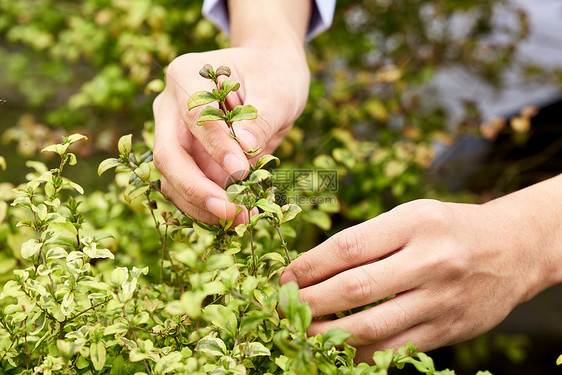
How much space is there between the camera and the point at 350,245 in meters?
0.94

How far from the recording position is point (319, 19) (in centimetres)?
185

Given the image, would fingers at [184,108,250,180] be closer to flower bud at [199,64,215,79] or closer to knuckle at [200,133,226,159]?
knuckle at [200,133,226,159]

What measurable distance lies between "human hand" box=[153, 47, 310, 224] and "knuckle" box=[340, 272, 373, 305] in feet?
0.85

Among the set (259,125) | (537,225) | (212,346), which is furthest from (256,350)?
(537,225)

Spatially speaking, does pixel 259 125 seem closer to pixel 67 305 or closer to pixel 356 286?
pixel 356 286

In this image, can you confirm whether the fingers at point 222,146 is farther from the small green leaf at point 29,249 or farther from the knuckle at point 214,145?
the small green leaf at point 29,249

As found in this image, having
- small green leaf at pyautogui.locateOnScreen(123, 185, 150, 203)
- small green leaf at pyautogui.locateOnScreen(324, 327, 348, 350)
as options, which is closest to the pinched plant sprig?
small green leaf at pyautogui.locateOnScreen(123, 185, 150, 203)

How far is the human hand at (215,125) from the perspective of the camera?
99 centimetres

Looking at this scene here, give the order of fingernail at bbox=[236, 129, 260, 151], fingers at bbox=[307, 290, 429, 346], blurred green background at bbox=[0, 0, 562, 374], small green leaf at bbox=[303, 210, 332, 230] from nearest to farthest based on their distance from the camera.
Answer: fingers at bbox=[307, 290, 429, 346] → fingernail at bbox=[236, 129, 260, 151] → small green leaf at bbox=[303, 210, 332, 230] → blurred green background at bbox=[0, 0, 562, 374]

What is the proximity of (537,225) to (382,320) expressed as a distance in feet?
1.55

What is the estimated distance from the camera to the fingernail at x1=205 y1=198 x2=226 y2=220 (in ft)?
3.10

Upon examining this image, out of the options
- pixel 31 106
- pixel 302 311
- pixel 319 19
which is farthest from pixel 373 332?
pixel 31 106

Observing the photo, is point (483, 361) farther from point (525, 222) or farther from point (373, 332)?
point (373, 332)

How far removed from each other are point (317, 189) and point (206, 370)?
69 cm
